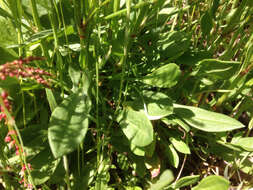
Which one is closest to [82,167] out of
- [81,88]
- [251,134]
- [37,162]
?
[37,162]

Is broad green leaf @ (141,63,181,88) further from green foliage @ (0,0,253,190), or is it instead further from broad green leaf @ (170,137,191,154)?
broad green leaf @ (170,137,191,154)

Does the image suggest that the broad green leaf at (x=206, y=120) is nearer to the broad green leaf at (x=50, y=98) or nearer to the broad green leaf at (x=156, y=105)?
the broad green leaf at (x=156, y=105)

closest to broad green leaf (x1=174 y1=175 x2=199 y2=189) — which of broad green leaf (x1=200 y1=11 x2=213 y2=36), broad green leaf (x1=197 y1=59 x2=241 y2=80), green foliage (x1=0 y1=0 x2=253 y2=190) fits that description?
green foliage (x1=0 y1=0 x2=253 y2=190)

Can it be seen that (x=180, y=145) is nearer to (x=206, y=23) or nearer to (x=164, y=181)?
(x=164, y=181)

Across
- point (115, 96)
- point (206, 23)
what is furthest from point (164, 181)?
point (206, 23)

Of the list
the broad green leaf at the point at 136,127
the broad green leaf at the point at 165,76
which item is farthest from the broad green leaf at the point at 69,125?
the broad green leaf at the point at 165,76

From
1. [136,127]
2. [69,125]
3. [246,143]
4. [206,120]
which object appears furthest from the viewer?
[246,143]

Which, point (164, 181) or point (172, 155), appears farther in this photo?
point (172, 155)
